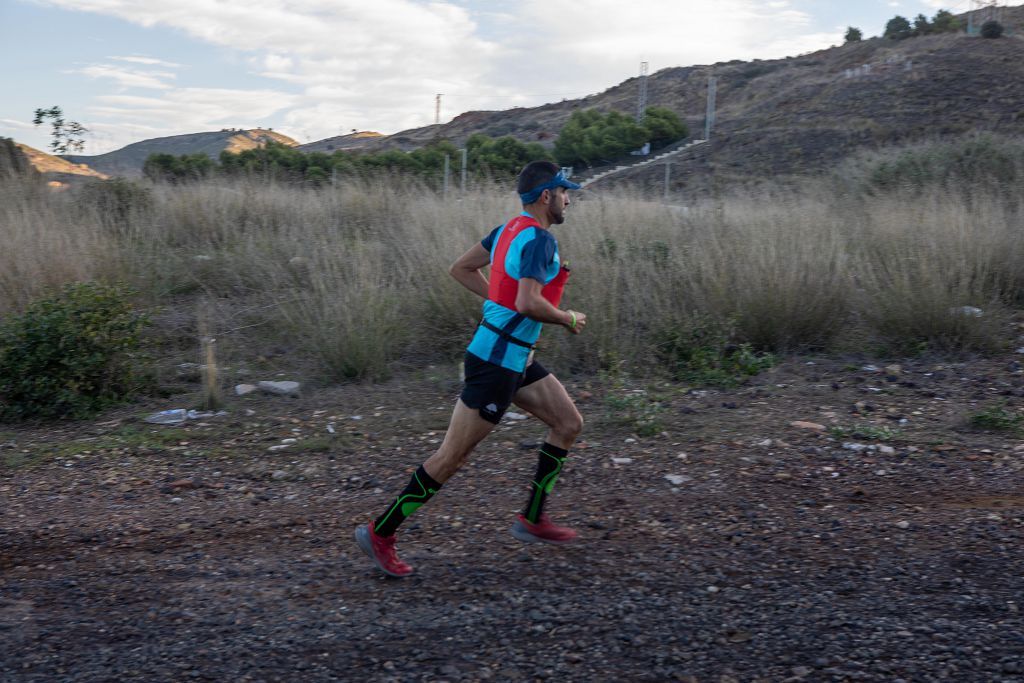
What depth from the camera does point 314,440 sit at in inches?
241

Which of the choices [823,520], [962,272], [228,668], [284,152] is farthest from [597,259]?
[284,152]

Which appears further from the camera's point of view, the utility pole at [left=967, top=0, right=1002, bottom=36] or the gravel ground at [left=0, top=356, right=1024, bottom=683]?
the utility pole at [left=967, top=0, right=1002, bottom=36]

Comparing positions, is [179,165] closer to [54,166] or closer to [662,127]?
[54,166]

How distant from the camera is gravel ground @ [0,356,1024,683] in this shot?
129 inches

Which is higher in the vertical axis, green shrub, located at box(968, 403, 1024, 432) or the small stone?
the small stone

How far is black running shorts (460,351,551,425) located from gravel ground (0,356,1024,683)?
0.77 m

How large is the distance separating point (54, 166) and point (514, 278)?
14230 mm

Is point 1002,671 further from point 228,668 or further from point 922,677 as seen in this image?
point 228,668

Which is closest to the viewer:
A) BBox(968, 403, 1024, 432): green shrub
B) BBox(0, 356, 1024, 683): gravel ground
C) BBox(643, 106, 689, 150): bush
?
BBox(0, 356, 1024, 683): gravel ground

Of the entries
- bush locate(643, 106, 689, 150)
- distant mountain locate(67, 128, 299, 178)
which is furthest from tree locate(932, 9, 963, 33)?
distant mountain locate(67, 128, 299, 178)

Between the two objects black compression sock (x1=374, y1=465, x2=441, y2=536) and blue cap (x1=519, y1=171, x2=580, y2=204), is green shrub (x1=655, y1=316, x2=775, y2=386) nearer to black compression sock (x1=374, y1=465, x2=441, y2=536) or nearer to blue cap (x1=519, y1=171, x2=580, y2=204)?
blue cap (x1=519, y1=171, x2=580, y2=204)

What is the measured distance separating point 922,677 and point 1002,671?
290 mm

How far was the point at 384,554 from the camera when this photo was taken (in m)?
3.99

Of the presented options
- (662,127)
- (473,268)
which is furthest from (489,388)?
(662,127)
